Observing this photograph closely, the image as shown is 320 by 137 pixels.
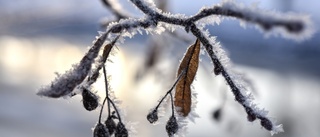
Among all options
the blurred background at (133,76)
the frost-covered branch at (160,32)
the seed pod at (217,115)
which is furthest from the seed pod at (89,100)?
the blurred background at (133,76)

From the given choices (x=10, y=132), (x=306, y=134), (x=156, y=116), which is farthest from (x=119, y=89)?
(x=156, y=116)

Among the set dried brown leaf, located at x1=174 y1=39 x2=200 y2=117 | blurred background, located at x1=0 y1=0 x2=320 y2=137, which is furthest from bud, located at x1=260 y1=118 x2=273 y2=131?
blurred background, located at x1=0 y1=0 x2=320 y2=137

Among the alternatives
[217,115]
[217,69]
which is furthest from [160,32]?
[217,115]

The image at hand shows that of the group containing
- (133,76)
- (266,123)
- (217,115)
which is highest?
(133,76)

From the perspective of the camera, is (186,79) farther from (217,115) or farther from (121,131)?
(217,115)

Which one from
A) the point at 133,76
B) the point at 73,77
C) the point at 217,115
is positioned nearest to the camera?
the point at 73,77
